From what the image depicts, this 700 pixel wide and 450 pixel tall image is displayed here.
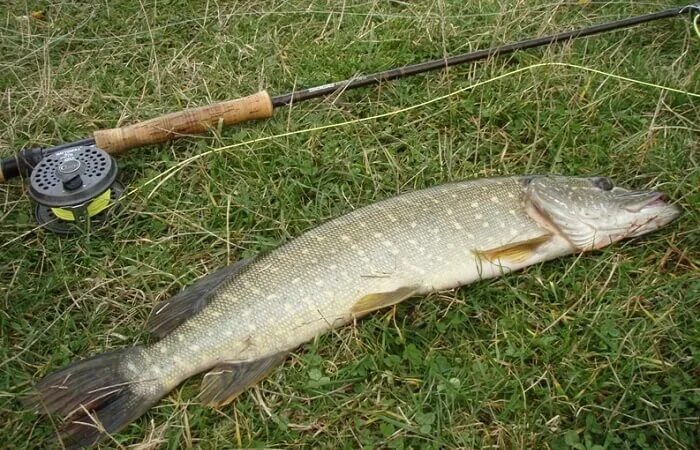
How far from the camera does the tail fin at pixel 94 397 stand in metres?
2.19

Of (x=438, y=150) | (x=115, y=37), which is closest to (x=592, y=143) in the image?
(x=438, y=150)

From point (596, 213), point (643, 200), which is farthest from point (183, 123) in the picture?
point (643, 200)

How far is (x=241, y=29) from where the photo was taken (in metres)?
4.00

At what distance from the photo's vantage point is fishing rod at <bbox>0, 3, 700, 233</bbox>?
2.74 m

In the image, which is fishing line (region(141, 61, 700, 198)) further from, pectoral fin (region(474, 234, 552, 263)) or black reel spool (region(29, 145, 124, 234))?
pectoral fin (region(474, 234, 552, 263))

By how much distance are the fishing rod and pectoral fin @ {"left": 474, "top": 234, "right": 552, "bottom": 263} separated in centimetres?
121

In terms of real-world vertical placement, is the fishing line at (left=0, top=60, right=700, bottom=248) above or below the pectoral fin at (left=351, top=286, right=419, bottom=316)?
above

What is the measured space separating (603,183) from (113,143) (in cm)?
230

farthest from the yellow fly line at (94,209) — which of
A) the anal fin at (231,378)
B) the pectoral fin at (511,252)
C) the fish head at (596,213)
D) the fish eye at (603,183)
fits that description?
the fish eye at (603,183)

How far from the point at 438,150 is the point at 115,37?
222 centimetres

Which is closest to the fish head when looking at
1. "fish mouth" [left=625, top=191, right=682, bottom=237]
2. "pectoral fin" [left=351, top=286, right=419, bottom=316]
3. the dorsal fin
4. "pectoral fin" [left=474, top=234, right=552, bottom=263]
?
"fish mouth" [left=625, top=191, right=682, bottom=237]

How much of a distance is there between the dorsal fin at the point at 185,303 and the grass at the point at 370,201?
0.55ft

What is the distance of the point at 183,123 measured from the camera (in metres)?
3.19

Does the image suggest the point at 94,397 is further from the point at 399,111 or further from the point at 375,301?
the point at 399,111
